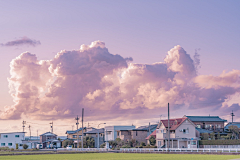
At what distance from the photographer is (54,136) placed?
144000 millimetres

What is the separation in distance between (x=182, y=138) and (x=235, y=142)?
1321 centimetres

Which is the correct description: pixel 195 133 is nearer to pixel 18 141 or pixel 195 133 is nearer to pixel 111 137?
pixel 111 137

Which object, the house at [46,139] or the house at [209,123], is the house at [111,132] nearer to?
the house at [209,123]

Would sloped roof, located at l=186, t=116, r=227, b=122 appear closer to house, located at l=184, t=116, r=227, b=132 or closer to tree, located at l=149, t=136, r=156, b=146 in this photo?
house, located at l=184, t=116, r=227, b=132

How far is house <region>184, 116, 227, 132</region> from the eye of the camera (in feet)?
355

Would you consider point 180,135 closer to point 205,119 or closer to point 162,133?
point 162,133

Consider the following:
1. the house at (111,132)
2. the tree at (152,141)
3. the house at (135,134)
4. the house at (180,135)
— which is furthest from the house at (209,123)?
the house at (111,132)

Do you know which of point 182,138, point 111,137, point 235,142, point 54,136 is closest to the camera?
Answer: point 235,142

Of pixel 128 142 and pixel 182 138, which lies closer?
pixel 182 138

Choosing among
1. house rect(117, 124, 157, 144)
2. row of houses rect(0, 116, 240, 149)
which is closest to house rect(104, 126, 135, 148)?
row of houses rect(0, 116, 240, 149)

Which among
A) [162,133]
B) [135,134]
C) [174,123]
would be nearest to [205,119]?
[135,134]

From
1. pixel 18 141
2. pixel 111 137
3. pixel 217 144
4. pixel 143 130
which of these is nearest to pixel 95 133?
pixel 111 137

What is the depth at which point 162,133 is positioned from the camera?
3516 inches

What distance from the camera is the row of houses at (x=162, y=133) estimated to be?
3450 inches
